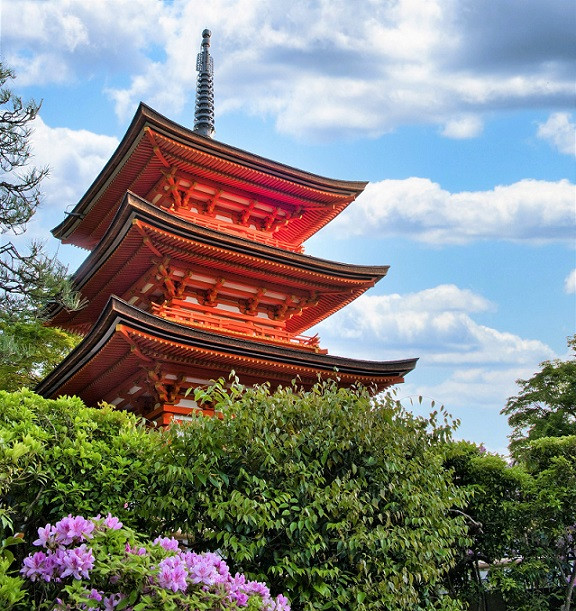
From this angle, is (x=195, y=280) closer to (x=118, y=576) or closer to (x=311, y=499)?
(x=311, y=499)

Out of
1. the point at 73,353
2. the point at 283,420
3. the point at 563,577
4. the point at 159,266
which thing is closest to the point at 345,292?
the point at 159,266

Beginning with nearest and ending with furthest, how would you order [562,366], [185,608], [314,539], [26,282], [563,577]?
[185,608] < [314,539] < [563,577] < [26,282] < [562,366]

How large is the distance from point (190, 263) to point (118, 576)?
447 inches

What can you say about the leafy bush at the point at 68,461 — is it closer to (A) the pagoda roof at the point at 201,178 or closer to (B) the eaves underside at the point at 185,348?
(B) the eaves underside at the point at 185,348

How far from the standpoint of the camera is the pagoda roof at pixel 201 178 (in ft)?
54.9

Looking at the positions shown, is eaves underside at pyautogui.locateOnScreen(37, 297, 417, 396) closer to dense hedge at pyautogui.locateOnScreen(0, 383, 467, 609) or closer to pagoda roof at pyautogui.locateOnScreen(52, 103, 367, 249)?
dense hedge at pyautogui.locateOnScreen(0, 383, 467, 609)

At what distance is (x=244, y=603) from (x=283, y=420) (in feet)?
8.60

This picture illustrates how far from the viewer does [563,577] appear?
1130cm

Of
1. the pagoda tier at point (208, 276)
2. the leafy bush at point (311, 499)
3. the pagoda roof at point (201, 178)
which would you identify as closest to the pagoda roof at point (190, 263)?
the pagoda tier at point (208, 276)

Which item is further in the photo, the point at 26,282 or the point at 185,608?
the point at 26,282

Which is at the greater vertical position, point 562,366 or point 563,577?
point 562,366

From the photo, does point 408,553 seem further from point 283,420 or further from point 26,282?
point 26,282

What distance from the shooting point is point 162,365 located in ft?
45.9

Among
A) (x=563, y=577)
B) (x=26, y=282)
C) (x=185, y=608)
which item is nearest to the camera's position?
(x=185, y=608)
